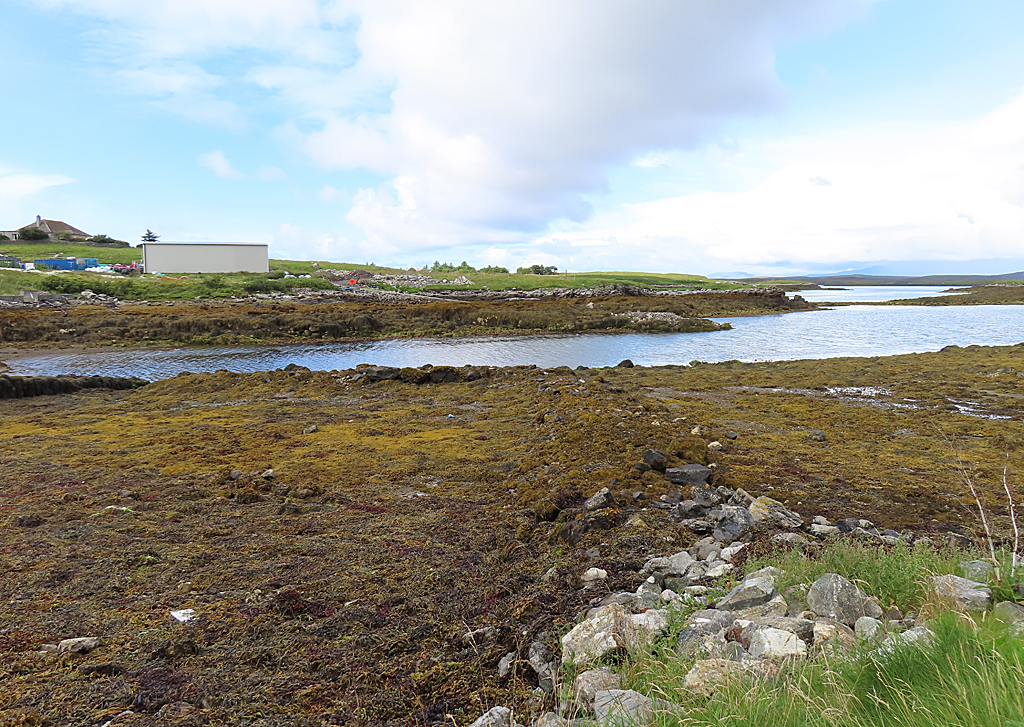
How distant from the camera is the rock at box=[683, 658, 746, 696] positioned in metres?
2.91

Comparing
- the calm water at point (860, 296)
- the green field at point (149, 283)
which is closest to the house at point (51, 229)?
the green field at point (149, 283)

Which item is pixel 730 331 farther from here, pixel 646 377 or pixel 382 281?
pixel 382 281

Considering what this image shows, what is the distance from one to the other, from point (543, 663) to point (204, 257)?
9097 centimetres

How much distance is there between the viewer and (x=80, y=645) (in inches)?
164

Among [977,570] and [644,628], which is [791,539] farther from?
[644,628]

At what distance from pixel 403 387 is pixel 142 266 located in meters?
81.6

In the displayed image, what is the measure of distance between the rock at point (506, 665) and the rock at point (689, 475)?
15.1 ft

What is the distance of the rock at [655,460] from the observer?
8375 mm

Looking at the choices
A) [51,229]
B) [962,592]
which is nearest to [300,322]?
[962,592]

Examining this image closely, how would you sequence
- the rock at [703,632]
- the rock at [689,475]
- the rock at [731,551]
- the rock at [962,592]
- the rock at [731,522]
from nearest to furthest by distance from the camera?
the rock at [962,592] < the rock at [703,632] < the rock at [731,551] < the rock at [731,522] < the rock at [689,475]

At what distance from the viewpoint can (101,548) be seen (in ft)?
19.6

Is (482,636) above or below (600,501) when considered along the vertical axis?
below

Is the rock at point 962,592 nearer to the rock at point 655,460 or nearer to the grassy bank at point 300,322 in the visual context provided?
the rock at point 655,460

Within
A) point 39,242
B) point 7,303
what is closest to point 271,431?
point 7,303
